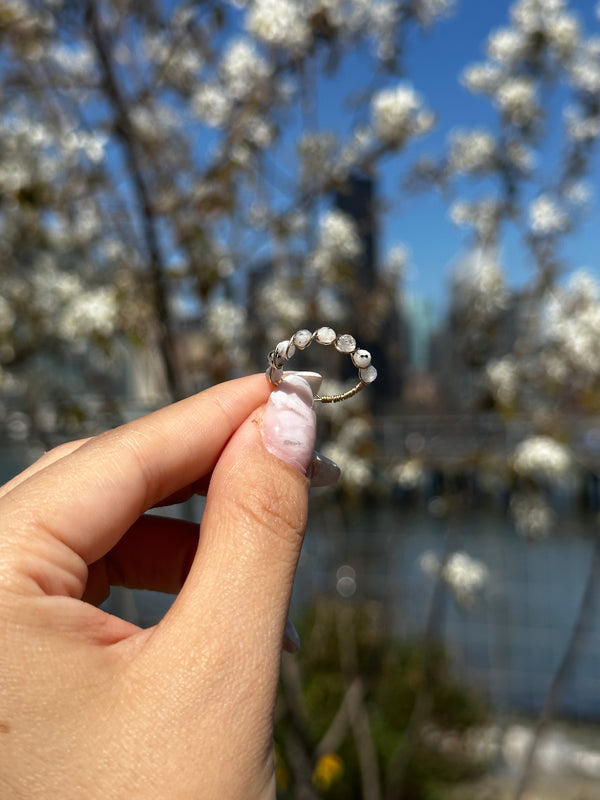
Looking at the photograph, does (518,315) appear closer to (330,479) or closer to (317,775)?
(317,775)

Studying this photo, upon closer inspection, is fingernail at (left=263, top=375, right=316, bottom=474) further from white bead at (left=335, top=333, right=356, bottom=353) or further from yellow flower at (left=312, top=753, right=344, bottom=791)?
yellow flower at (left=312, top=753, right=344, bottom=791)

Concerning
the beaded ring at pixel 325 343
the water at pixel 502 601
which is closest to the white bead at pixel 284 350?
the beaded ring at pixel 325 343

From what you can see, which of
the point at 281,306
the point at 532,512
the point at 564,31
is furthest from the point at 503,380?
the point at 564,31

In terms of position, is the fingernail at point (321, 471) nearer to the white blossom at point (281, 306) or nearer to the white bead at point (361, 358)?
the white bead at point (361, 358)

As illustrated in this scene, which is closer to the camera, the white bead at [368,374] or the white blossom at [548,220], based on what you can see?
the white bead at [368,374]

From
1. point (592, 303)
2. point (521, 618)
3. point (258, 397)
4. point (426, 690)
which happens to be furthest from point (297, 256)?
point (521, 618)

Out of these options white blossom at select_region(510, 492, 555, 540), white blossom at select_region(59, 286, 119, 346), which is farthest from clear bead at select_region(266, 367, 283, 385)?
white blossom at select_region(510, 492, 555, 540)
